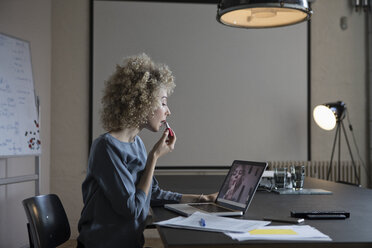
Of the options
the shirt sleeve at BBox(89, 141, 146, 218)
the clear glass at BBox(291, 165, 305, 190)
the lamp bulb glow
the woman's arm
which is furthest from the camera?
the lamp bulb glow

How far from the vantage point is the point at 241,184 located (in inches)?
71.3

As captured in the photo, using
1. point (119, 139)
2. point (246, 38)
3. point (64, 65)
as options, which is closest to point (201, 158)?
point (246, 38)

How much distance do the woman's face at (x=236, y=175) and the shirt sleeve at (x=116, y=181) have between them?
39 cm

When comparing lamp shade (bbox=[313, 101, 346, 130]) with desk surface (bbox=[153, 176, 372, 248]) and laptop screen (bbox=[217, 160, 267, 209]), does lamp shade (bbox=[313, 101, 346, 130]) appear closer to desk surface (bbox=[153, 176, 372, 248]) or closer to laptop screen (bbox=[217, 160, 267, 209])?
desk surface (bbox=[153, 176, 372, 248])

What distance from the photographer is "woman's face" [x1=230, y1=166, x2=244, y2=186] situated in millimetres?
1866

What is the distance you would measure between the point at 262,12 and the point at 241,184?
1.04 m

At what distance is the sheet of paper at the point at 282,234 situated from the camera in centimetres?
127

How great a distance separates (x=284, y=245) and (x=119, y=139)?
858 millimetres

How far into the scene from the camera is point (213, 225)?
142 cm

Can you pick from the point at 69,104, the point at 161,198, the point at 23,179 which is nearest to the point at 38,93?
the point at 69,104

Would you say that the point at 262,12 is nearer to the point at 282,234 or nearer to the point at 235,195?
the point at 235,195

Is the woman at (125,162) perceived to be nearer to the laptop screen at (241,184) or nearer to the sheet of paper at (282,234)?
the laptop screen at (241,184)

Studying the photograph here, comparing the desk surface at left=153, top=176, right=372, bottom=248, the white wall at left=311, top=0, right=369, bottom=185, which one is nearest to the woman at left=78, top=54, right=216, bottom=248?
the desk surface at left=153, top=176, right=372, bottom=248

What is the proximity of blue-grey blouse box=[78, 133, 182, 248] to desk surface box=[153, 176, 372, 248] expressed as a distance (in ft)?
0.33
